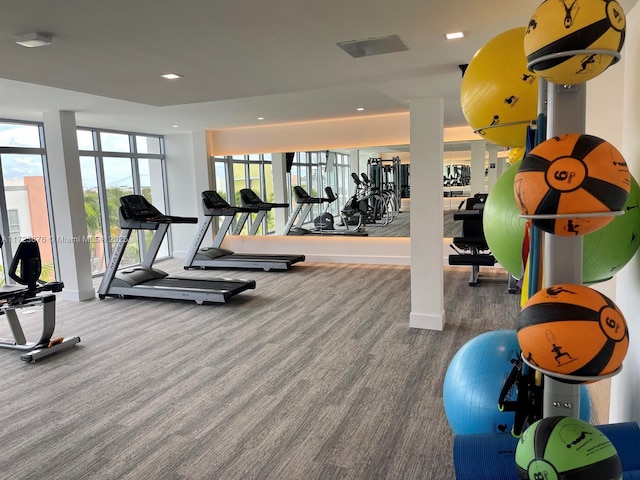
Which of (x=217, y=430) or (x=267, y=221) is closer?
(x=217, y=430)

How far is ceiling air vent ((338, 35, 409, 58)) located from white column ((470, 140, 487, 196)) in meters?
5.59

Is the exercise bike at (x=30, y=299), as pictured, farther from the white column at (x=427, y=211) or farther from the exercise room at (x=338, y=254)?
the white column at (x=427, y=211)

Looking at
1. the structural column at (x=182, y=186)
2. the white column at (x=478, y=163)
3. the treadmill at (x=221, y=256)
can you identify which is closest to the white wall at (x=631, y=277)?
the white column at (x=478, y=163)

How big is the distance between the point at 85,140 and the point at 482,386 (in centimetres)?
849

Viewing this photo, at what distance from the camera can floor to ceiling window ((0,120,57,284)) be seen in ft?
22.8

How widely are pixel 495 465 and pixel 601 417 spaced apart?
1924 mm

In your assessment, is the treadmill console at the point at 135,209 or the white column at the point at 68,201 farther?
the treadmill console at the point at 135,209

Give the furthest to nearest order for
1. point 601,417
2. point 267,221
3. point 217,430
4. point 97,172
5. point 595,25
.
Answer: point 267,221
point 97,172
point 217,430
point 601,417
point 595,25

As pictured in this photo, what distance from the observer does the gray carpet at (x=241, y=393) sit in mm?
2738

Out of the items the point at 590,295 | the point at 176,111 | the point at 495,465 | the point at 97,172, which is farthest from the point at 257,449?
the point at 97,172

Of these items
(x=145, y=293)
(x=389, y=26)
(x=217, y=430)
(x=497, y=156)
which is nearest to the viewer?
(x=389, y=26)

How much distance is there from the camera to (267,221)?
1012cm

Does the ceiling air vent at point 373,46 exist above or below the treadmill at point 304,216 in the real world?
above

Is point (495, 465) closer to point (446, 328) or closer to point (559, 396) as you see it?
point (559, 396)
